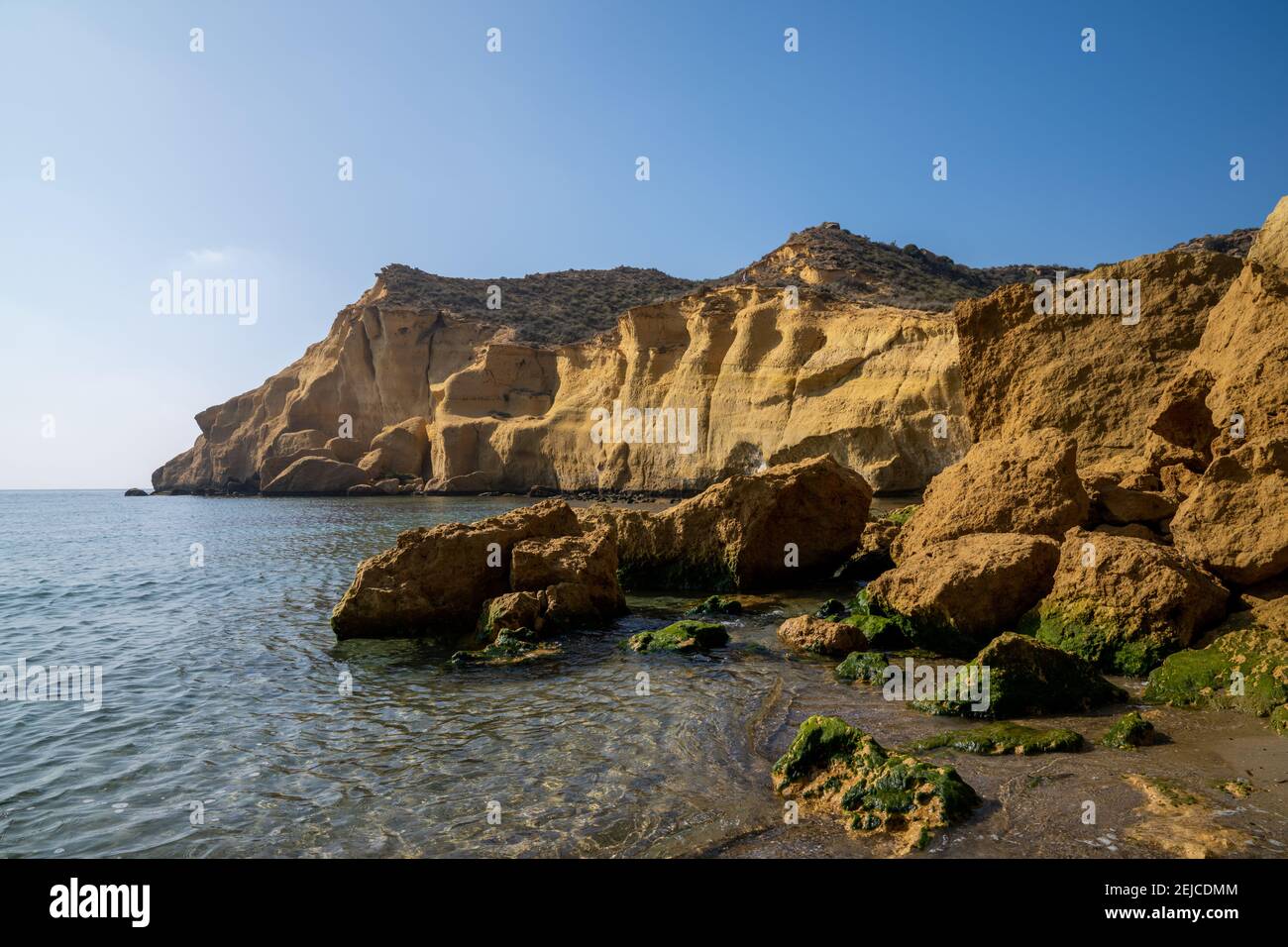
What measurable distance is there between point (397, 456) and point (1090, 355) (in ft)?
160

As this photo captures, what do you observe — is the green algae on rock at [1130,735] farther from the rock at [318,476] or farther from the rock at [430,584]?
the rock at [318,476]

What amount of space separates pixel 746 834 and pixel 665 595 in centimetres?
908

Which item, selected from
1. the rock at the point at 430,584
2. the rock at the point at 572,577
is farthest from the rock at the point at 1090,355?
the rock at the point at 430,584

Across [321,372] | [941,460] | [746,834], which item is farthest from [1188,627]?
[321,372]

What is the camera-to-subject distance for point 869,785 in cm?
495

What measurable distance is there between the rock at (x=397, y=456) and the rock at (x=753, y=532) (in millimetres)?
42411

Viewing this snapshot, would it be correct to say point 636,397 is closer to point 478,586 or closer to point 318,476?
point 318,476

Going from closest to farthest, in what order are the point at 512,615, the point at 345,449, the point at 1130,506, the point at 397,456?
1. the point at 1130,506
2. the point at 512,615
3. the point at 397,456
4. the point at 345,449

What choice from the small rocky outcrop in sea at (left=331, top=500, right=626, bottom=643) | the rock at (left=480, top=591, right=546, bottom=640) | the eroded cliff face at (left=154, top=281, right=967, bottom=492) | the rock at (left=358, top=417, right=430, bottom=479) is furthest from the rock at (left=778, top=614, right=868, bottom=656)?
the rock at (left=358, top=417, right=430, bottom=479)

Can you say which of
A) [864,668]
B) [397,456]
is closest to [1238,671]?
[864,668]

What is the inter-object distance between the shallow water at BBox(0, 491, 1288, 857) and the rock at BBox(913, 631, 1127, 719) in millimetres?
240

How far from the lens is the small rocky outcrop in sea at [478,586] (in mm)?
10977

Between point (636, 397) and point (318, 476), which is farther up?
point (636, 397)

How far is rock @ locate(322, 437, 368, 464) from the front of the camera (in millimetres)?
56469
